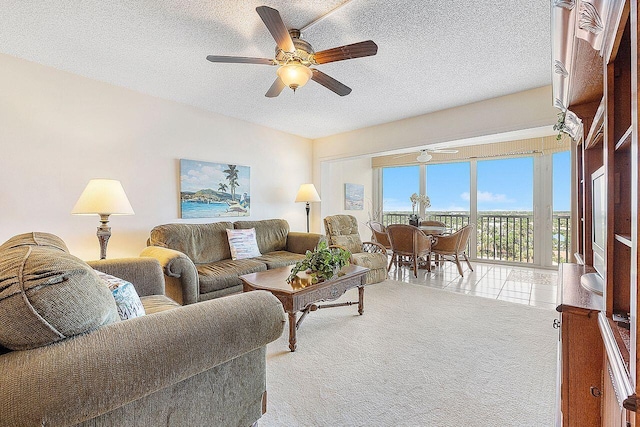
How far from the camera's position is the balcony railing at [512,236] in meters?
5.11

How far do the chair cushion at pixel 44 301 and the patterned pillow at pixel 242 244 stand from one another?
2827 mm

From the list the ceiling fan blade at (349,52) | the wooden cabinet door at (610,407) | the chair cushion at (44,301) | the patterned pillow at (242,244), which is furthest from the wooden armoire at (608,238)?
the patterned pillow at (242,244)

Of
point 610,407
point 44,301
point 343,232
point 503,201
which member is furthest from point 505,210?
point 44,301

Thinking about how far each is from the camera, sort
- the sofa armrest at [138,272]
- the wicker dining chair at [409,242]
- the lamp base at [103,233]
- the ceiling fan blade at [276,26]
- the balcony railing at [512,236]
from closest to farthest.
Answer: the ceiling fan blade at [276,26]
the sofa armrest at [138,272]
the lamp base at [103,233]
the wicker dining chair at [409,242]
the balcony railing at [512,236]

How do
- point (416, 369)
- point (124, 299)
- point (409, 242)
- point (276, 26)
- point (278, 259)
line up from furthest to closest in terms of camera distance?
1. point (409, 242)
2. point (278, 259)
3. point (416, 369)
4. point (276, 26)
5. point (124, 299)

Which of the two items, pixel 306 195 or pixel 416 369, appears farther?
pixel 306 195

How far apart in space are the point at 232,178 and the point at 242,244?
1.03m

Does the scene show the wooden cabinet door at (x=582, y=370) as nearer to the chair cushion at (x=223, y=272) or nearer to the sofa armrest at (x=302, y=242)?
the chair cushion at (x=223, y=272)

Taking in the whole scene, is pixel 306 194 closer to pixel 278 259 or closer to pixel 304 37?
pixel 278 259

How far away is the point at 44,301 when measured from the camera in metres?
0.78

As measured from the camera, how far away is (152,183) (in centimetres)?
351

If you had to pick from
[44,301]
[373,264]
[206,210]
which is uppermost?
[206,210]

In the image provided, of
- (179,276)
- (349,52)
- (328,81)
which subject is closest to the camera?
(349,52)

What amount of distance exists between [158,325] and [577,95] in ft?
7.78
